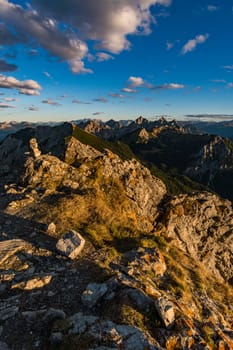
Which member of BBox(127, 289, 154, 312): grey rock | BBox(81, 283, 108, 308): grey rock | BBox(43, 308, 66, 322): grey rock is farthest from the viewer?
BBox(81, 283, 108, 308): grey rock

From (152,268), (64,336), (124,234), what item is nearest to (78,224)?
(124,234)

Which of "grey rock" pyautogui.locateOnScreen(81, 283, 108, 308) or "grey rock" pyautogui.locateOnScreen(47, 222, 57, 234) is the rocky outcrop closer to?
"grey rock" pyautogui.locateOnScreen(47, 222, 57, 234)

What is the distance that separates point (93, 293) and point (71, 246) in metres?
5.25

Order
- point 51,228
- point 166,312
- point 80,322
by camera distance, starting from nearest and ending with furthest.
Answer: point 80,322
point 166,312
point 51,228

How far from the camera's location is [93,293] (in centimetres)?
1341

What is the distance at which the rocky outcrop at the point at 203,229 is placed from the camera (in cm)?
4572

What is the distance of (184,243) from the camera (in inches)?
1794

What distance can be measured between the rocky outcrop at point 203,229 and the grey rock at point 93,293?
28630mm

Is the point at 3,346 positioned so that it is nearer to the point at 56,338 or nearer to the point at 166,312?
the point at 56,338

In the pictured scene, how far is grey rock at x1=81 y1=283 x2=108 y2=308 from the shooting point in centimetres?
1298

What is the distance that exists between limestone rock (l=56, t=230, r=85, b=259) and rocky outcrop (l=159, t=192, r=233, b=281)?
2466 centimetres

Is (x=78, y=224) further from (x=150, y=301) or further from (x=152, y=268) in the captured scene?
(x=150, y=301)

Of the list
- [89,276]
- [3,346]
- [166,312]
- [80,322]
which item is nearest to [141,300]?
[166,312]

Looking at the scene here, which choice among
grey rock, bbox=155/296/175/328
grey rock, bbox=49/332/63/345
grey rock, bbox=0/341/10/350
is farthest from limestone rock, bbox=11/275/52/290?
grey rock, bbox=155/296/175/328
